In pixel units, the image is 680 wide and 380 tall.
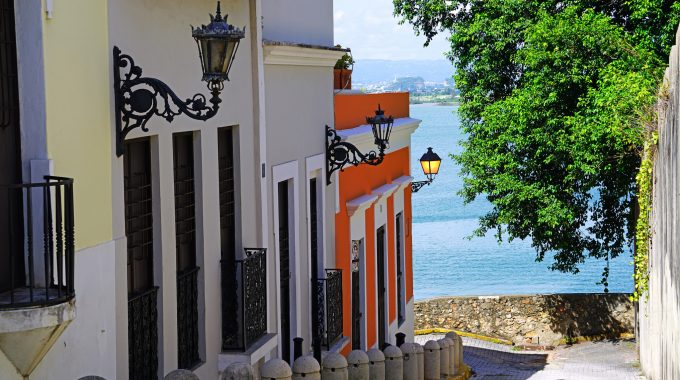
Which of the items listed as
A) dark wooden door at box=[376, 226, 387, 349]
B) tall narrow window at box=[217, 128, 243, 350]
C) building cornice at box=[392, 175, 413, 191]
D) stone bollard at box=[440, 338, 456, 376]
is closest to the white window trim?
tall narrow window at box=[217, 128, 243, 350]

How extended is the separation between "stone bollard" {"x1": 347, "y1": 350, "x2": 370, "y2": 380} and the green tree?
690 cm

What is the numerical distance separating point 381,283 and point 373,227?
104cm

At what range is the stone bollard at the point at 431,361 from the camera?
13.4 m

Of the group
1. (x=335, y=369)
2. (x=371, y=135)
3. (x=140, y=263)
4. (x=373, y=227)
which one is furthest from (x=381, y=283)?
(x=140, y=263)

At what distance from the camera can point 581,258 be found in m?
22.7

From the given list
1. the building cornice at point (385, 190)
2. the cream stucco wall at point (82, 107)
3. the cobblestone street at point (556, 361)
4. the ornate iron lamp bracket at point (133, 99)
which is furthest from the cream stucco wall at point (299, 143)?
the cobblestone street at point (556, 361)

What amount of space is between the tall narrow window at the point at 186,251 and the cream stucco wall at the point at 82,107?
2.00m

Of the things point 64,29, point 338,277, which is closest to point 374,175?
point 338,277

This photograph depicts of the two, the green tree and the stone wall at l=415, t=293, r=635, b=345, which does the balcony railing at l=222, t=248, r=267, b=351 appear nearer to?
the green tree

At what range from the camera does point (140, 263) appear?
28.4ft

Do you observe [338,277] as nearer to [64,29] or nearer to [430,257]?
[64,29]

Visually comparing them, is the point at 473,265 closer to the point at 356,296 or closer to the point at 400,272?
the point at 400,272

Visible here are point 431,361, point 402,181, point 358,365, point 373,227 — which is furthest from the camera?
point 402,181

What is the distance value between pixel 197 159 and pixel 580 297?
594 inches
